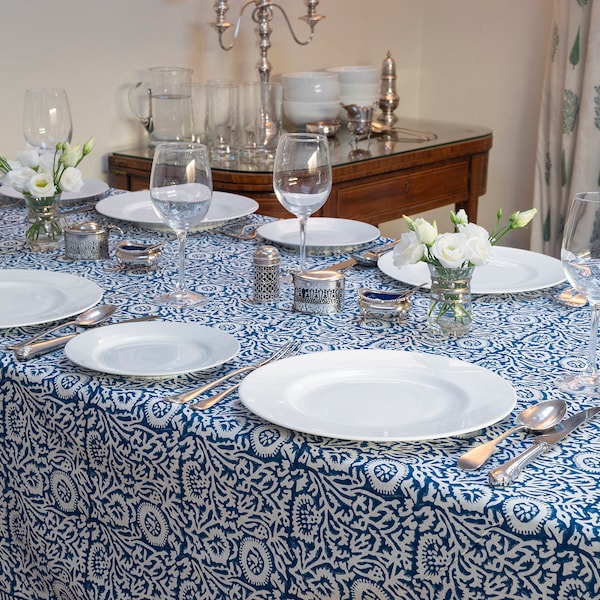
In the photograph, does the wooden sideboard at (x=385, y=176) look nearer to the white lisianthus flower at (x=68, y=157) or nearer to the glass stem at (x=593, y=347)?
the white lisianthus flower at (x=68, y=157)

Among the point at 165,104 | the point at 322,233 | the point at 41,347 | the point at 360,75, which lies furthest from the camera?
the point at 360,75

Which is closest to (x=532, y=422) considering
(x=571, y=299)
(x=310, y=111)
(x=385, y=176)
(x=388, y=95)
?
(x=571, y=299)

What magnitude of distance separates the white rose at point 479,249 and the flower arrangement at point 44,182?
2.31 feet

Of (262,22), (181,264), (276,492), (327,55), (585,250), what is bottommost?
(276,492)

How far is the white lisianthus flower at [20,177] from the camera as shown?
1.48 meters

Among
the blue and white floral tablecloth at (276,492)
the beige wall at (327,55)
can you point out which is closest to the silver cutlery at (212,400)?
the blue and white floral tablecloth at (276,492)

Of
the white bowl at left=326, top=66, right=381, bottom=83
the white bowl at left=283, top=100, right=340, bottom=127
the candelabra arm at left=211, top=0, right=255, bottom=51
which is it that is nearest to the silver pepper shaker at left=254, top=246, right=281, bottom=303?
the candelabra arm at left=211, top=0, right=255, bottom=51

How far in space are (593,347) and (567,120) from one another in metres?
2.44

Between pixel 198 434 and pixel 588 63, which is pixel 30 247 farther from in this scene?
pixel 588 63

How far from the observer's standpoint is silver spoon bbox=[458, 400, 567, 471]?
0.82 m

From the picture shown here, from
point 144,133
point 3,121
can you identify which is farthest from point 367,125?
point 3,121

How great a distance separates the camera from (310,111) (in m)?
2.85

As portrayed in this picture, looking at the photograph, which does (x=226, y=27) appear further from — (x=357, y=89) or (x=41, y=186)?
(x=41, y=186)

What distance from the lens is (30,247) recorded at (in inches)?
60.4
